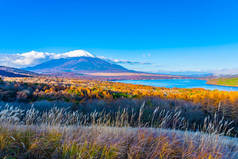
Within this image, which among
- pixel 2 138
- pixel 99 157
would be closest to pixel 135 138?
pixel 99 157

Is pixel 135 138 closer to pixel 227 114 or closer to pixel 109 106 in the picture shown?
pixel 109 106

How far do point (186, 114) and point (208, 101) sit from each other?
12.3 feet

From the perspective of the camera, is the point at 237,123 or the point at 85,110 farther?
the point at 237,123

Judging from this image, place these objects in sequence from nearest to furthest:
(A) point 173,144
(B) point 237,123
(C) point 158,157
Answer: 1. (C) point 158,157
2. (A) point 173,144
3. (B) point 237,123

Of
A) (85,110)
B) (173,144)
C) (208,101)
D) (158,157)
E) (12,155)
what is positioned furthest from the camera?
(208,101)

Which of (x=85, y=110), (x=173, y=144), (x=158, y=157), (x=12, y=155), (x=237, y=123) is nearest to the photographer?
(x=12, y=155)

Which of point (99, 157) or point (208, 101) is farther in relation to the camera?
point (208, 101)

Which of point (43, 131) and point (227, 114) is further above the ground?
point (43, 131)

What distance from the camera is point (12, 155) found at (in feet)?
9.53

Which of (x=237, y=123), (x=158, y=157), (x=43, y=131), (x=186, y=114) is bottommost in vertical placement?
(x=237, y=123)

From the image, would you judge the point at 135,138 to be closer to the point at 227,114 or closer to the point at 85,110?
the point at 85,110

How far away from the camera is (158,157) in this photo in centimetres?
→ 311

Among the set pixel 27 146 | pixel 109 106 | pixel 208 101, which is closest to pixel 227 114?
pixel 208 101

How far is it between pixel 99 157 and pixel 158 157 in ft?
3.79
